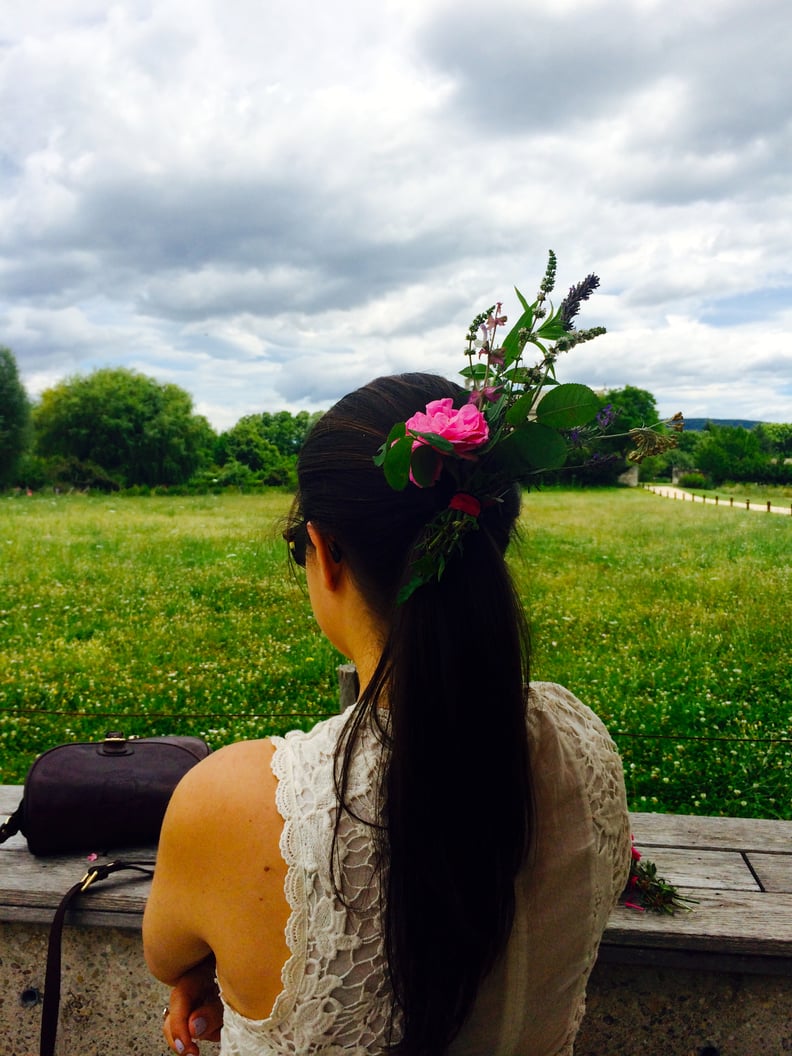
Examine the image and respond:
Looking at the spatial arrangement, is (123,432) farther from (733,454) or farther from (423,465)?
(423,465)

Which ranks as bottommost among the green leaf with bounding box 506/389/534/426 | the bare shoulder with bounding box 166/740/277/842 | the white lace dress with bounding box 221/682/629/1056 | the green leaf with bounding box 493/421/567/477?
the white lace dress with bounding box 221/682/629/1056

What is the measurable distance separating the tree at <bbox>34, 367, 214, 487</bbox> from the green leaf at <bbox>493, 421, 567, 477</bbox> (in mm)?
15972

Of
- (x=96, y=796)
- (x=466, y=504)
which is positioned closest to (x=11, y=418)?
(x=96, y=796)

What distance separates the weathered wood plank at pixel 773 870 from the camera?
208cm

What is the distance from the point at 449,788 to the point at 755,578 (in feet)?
20.4

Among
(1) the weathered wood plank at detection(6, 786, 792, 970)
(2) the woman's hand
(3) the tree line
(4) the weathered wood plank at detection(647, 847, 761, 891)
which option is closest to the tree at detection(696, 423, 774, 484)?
(3) the tree line

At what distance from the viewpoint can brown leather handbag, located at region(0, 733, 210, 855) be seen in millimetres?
2094

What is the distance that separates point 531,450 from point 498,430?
0.06 meters

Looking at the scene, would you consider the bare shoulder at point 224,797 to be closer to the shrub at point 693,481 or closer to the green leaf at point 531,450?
the green leaf at point 531,450

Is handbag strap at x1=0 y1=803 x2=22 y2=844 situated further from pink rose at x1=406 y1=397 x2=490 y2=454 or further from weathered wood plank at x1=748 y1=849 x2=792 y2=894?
weathered wood plank at x1=748 y1=849 x2=792 y2=894

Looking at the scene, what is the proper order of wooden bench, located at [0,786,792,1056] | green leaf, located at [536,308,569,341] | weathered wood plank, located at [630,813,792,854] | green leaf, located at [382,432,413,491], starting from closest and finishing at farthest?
green leaf, located at [382,432,413,491], green leaf, located at [536,308,569,341], wooden bench, located at [0,786,792,1056], weathered wood plank, located at [630,813,792,854]

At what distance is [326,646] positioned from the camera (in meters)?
5.36

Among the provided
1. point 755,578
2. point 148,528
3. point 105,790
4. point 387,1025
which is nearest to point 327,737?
point 387,1025

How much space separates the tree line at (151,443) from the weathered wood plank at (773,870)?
262 inches
